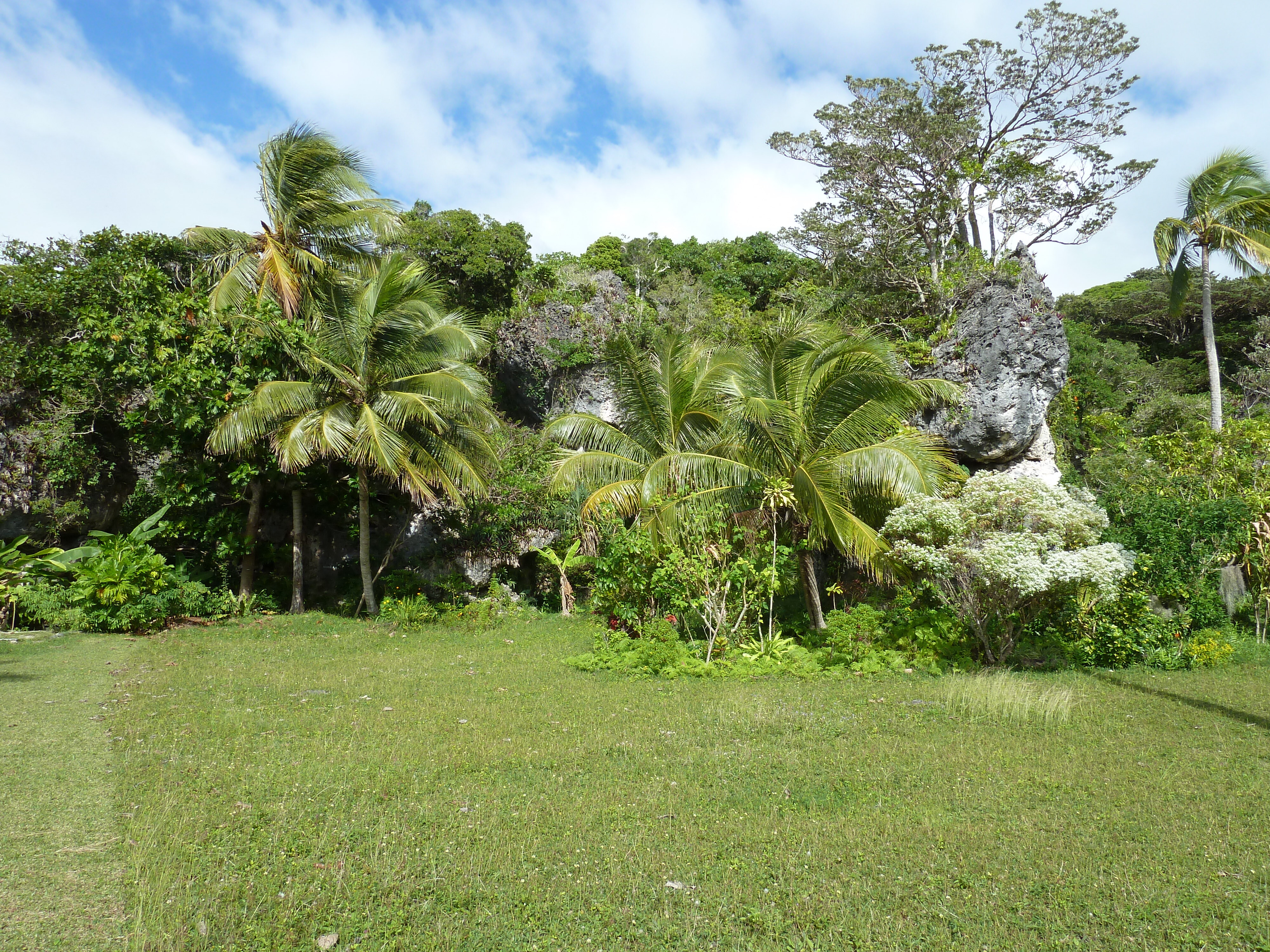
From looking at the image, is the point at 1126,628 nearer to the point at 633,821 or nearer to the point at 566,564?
the point at 633,821

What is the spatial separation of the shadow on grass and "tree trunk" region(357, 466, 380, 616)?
12.4m

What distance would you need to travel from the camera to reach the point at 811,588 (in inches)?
509

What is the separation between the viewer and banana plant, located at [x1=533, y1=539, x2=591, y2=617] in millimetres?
16438

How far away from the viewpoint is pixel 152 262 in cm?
1845

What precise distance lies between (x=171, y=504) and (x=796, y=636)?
1153 centimetres

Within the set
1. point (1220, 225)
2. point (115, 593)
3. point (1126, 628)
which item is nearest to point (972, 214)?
point (1220, 225)

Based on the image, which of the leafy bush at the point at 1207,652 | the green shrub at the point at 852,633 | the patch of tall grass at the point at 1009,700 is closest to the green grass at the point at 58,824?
the patch of tall grass at the point at 1009,700

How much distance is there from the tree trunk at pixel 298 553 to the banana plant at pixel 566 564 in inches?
188

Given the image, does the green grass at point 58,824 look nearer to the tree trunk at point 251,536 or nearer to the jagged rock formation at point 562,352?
the tree trunk at point 251,536

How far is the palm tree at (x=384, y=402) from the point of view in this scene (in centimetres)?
1427

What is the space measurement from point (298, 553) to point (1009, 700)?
44.4 feet

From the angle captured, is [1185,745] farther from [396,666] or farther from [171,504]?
[171,504]

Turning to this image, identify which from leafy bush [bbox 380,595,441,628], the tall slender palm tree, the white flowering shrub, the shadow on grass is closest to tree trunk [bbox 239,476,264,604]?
the tall slender palm tree

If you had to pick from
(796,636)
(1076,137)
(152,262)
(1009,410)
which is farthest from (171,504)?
(1076,137)
